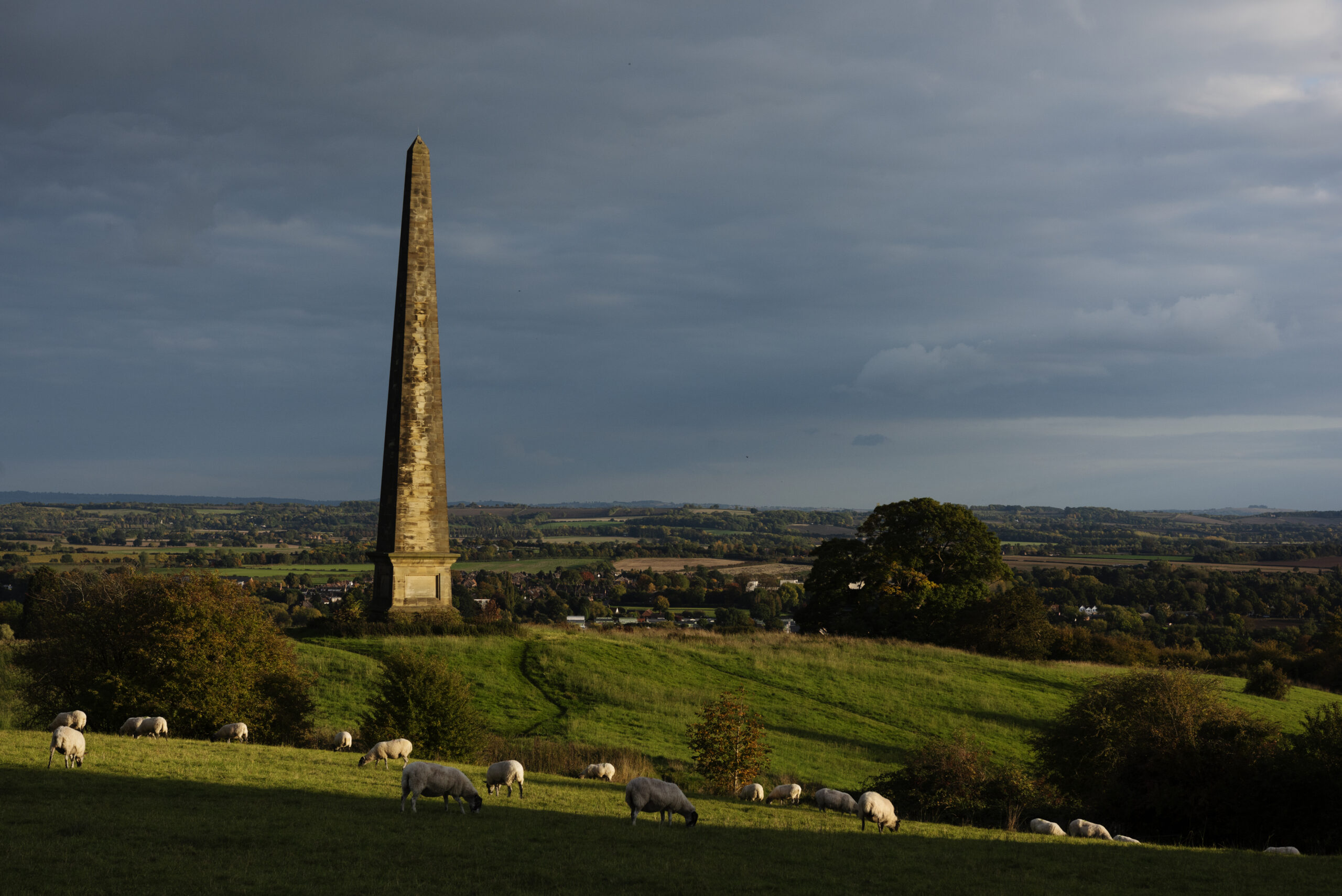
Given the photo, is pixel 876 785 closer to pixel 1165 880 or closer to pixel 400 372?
pixel 1165 880

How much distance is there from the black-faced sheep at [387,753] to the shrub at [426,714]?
2080 mm

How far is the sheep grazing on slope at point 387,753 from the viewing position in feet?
77.2

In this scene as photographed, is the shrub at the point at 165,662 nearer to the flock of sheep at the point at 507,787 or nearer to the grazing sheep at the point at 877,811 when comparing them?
→ the flock of sheep at the point at 507,787

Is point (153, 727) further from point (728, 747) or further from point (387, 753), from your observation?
point (728, 747)

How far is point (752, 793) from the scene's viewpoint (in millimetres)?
24719

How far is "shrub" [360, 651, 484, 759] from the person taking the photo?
87.2ft

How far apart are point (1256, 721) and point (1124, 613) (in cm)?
8555

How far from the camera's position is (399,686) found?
89.8ft

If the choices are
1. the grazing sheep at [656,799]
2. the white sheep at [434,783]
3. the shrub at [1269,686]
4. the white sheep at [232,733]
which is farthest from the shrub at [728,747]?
the shrub at [1269,686]

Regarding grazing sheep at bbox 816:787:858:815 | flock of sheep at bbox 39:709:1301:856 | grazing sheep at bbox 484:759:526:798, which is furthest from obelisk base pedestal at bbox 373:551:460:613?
grazing sheep at bbox 816:787:858:815

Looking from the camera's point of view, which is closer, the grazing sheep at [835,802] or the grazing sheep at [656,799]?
the grazing sheep at [656,799]

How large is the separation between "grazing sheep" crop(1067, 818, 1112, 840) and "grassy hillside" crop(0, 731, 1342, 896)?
204cm

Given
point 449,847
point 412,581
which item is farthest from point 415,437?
point 449,847

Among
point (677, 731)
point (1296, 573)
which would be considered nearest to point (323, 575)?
point (677, 731)
